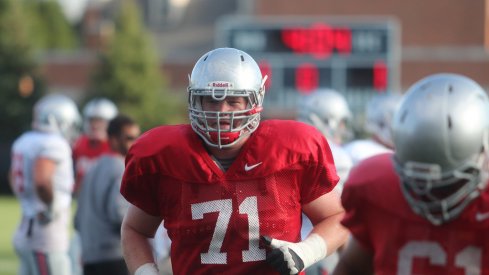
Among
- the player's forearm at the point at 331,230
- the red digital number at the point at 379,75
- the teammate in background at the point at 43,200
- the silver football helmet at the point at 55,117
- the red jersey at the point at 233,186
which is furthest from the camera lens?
the red digital number at the point at 379,75

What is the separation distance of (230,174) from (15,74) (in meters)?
28.7

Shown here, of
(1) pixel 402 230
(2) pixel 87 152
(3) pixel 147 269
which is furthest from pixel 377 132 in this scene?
(1) pixel 402 230

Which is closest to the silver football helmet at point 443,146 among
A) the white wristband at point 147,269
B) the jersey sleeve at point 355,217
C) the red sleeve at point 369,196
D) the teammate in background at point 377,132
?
the red sleeve at point 369,196

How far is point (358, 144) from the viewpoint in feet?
22.6

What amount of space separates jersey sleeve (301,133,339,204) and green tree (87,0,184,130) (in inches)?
1121

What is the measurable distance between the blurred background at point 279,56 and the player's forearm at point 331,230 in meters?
16.2

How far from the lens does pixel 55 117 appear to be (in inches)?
313

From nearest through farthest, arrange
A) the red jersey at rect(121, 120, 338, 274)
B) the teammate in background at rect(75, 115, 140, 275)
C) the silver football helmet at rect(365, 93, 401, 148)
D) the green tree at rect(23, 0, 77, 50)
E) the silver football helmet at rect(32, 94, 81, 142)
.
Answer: the red jersey at rect(121, 120, 338, 274)
the teammate in background at rect(75, 115, 140, 275)
the silver football helmet at rect(365, 93, 401, 148)
the silver football helmet at rect(32, 94, 81, 142)
the green tree at rect(23, 0, 77, 50)

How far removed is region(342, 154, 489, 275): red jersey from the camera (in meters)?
3.01

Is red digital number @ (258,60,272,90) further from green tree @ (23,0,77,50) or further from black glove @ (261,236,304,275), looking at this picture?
green tree @ (23,0,77,50)

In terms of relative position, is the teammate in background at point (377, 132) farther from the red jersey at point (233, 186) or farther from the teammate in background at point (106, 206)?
the red jersey at point (233, 186)

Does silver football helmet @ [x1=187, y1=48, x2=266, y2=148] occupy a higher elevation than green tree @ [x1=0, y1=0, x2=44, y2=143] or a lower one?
higher

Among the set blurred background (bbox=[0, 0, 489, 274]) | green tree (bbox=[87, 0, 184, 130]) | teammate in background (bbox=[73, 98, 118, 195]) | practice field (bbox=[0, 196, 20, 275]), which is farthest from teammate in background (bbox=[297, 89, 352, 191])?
green tree (bbox=[87, 0, 184, 130])

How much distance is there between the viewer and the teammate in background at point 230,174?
3.87 metres
